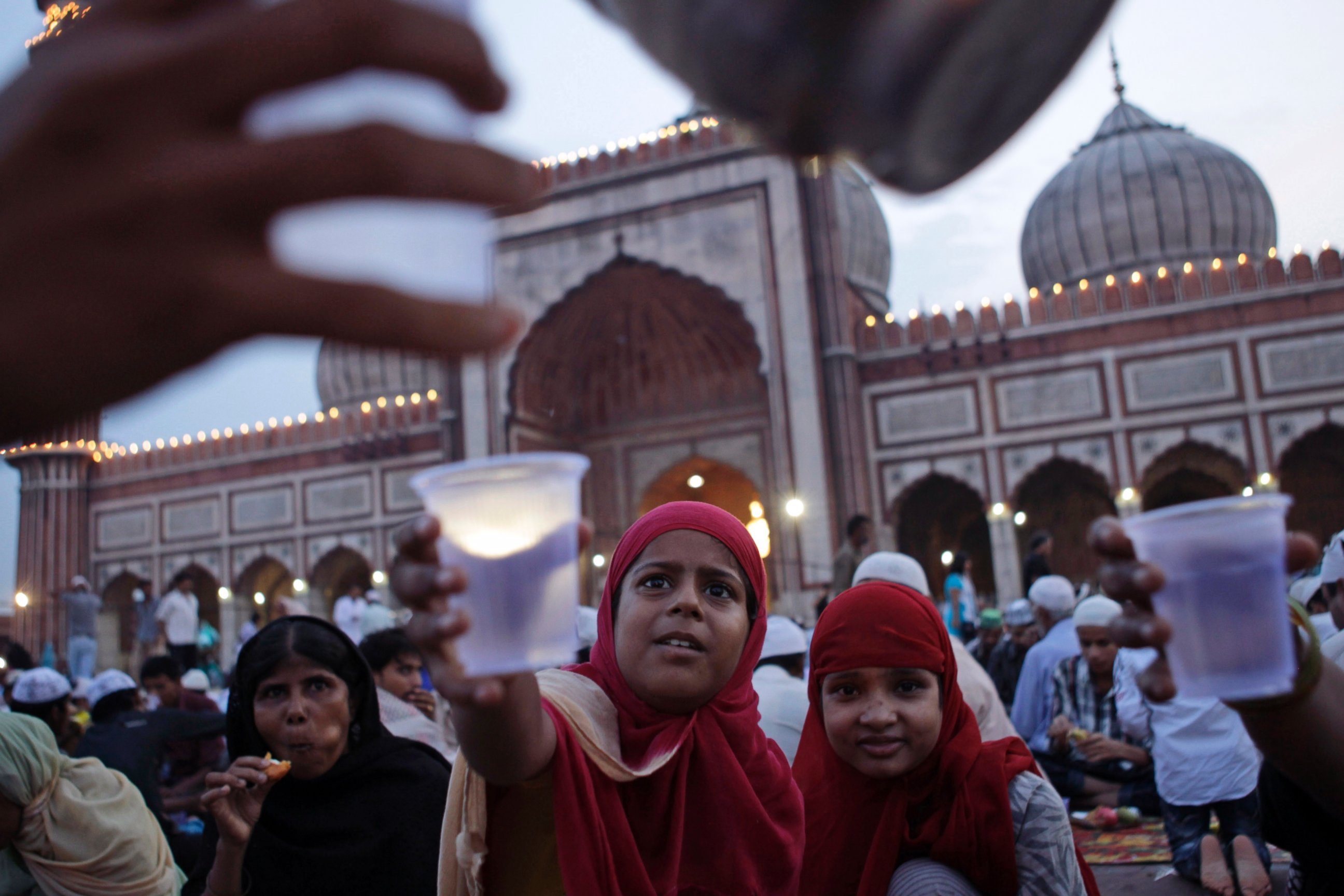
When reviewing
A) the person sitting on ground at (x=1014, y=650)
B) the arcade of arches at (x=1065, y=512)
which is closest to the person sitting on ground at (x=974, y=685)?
the person sitting on ground at (x=1014, y=650)

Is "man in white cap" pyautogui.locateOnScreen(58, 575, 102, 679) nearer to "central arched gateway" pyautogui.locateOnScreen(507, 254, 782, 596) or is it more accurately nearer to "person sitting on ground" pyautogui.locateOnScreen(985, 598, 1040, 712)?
"central arched gateway" pyautogui.locateOnScreen(507, 254, 782, 596)

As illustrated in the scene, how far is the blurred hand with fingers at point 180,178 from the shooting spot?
1.35 feet

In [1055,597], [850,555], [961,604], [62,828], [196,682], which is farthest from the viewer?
[961,604]

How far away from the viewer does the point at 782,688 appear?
3053 mm

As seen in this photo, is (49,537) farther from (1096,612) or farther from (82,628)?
(1096,612)

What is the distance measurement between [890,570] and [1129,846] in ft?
5.18

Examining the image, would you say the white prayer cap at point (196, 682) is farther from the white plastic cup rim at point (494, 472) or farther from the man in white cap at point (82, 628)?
the white plastic cup rim at point (494, 472)

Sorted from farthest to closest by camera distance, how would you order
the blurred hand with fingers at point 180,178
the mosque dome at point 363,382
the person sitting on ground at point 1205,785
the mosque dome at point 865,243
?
1. the mosque dome at point 363,382
2. the mosque dome at point 865,243
3. the person sitting on ground at point 1205,785
4. the blurred hand with fingers at point 180,178

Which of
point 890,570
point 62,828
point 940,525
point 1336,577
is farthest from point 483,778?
point 940,525

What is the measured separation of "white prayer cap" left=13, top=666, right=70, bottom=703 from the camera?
12.1ft

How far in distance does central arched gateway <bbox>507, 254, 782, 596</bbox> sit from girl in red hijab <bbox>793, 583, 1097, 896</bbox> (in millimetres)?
11191

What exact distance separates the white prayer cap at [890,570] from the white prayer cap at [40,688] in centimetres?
299

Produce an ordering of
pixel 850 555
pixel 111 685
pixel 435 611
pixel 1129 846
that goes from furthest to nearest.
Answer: pixel 850 555 → pixel 111 685 → pixel 1129 846 → pixel 435 611

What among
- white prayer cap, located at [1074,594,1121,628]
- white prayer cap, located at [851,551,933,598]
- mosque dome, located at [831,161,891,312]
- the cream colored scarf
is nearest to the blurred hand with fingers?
the cream colored scarf
